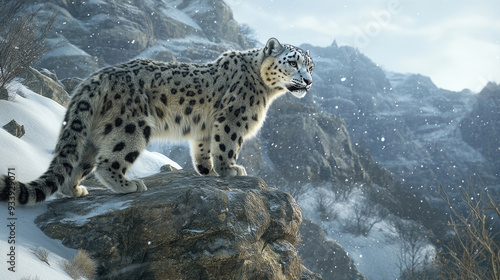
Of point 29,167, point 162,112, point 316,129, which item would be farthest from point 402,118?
point 29,167

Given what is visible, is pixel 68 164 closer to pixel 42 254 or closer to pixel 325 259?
pixel 42 254

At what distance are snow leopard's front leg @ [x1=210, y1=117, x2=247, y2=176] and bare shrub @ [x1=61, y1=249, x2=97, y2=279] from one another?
8.75 ft

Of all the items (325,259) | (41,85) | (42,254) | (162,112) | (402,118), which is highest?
(162,112)

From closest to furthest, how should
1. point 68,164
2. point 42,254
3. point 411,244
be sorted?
point 42,254
point 68,164
point 411,244

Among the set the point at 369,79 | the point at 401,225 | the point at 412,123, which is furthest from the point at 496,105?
the point at 401,225

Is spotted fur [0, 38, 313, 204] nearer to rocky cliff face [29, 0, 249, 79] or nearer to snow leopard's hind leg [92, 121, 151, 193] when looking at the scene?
snow leopard's hind leg [92, 121, 151, 193]

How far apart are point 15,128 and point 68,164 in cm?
536

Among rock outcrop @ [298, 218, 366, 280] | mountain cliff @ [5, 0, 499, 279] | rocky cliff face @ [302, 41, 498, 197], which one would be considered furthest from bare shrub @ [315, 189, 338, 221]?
rocky cliff face @ [302, 41, 498, 197]

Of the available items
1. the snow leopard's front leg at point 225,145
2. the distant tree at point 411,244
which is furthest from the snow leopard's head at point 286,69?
the distant tree at point 411,244

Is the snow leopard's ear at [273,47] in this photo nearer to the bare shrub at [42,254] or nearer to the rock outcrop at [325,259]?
the bare shrub at [42,254]

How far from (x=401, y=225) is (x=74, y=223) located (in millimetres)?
44145

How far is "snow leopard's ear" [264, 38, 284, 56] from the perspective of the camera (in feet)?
23.3

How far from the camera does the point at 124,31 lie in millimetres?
65562

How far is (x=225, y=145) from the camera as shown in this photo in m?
6.63
